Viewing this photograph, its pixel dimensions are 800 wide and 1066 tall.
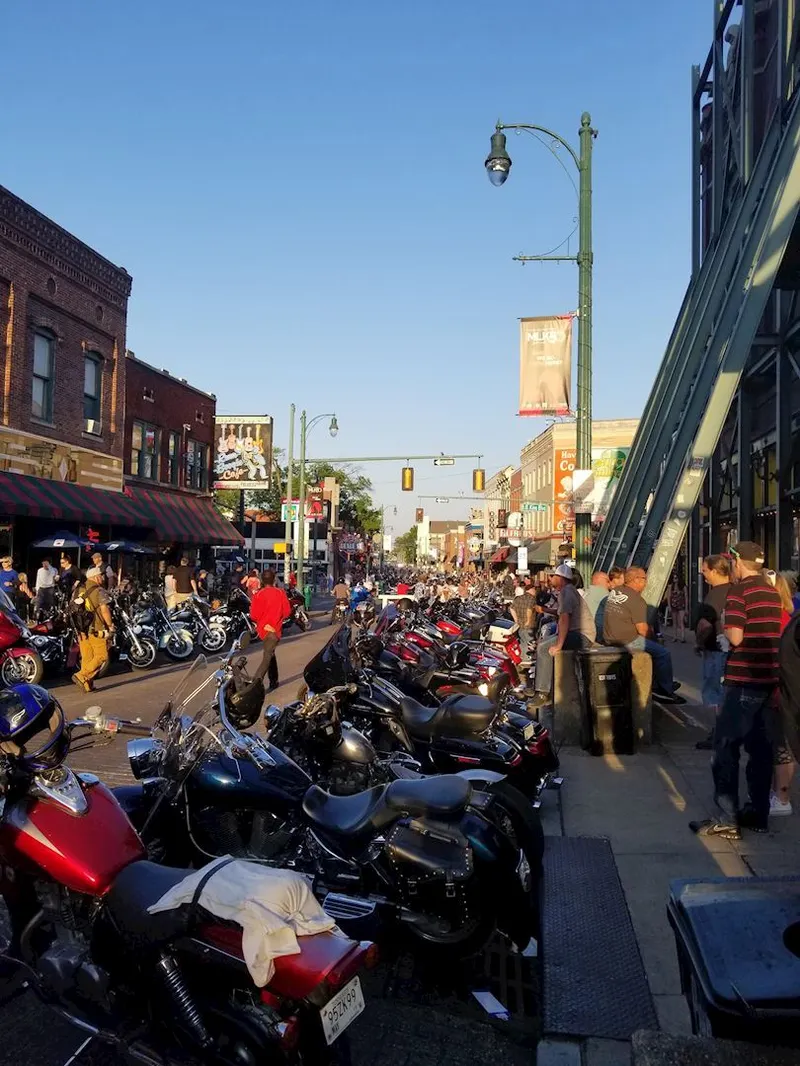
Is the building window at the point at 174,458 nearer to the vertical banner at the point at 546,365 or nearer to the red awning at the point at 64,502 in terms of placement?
the red awning at the point at 64,502

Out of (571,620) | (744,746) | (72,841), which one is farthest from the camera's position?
(571,620)

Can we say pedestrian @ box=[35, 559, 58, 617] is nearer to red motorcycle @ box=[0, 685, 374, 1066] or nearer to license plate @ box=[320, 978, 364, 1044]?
red motorcycle @ box=[0, 685, 374, 1066]

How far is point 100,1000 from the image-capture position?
3172 millimetres

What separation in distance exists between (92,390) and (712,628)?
21.7 m

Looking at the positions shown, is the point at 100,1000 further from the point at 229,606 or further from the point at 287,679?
Answer: the point at 229,606

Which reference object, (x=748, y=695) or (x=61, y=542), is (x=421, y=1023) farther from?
(x=61, y=542)

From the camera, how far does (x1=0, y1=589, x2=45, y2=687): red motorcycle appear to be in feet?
33.3

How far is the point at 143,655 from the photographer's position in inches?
607

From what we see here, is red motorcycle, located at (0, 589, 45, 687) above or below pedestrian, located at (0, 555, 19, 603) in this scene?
below

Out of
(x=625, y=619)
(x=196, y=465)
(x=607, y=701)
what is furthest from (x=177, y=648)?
(x=196, y=465)

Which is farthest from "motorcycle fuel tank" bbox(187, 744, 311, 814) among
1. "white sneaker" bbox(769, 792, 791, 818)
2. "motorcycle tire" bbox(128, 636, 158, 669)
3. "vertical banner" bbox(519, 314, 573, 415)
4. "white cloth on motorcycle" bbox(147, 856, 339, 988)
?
"motorcycle tire" bbox(128, 636, 158, 669)

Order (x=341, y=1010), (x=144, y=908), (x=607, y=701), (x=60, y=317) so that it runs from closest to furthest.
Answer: (x=341, y=1010) < (x=144, y=908) < (x=607, y=701) < (x=60, y=317)

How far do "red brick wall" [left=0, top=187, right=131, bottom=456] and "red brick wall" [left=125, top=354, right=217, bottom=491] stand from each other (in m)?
1.90

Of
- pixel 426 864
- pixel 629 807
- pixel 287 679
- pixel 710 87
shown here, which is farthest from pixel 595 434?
pixel 426 864
